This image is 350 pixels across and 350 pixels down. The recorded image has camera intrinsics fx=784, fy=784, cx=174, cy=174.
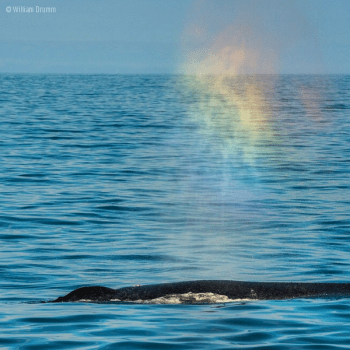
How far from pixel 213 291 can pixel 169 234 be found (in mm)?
5844

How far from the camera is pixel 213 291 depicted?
30.3 feet

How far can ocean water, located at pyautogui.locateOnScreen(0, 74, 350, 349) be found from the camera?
8.26 metres

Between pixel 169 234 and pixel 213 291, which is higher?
pixel 169 234

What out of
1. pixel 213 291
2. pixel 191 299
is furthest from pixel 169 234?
pixel 191 299

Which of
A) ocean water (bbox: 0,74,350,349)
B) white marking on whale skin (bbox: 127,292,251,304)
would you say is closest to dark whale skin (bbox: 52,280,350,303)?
white marking on whale skin (bbox: 127,292,251,304)

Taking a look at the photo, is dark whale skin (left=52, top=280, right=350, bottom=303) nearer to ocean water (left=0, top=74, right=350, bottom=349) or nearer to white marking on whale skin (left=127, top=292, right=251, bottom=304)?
white marking on whale skin (left=127, top=292, right=251, bottom=304)

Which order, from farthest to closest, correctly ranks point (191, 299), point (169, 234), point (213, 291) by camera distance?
point (169, 234) < point (213, 291) < point (191, 299)

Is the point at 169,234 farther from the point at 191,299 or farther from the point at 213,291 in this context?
the point at 191,299

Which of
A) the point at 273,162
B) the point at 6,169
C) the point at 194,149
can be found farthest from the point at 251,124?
the point at 6,169

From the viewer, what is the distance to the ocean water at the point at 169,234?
826 centimetres

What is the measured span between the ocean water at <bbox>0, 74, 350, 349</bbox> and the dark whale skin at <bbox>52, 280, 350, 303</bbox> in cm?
21

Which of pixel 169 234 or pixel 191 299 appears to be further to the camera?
pixel 169 234

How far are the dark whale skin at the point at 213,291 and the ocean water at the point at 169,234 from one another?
0.69 feet

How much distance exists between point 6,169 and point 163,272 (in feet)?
46.1
